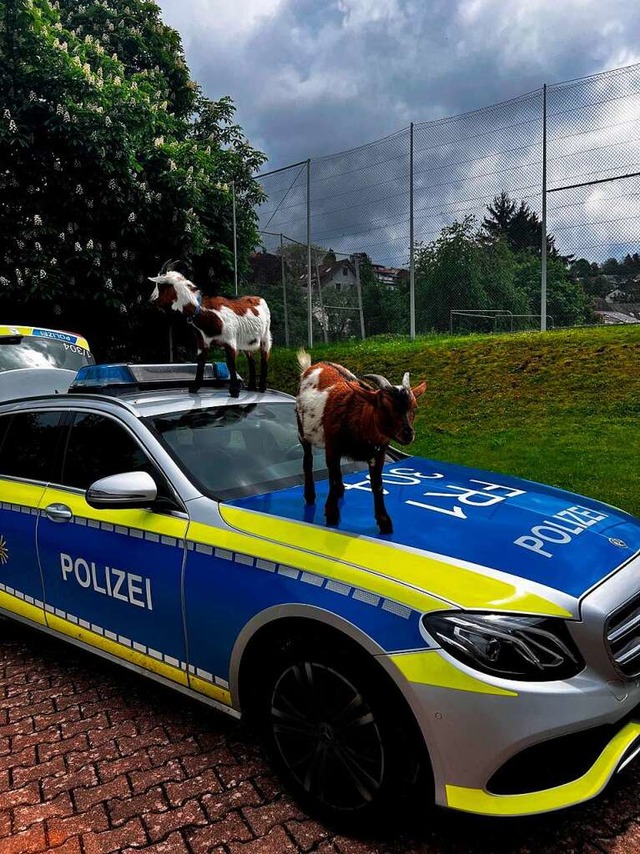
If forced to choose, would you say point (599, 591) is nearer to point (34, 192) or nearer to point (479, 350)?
point (479, 350)

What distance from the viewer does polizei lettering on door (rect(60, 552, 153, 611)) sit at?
2.71m

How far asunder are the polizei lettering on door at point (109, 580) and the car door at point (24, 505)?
33cm

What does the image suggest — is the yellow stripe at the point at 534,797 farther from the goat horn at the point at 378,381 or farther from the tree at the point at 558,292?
the tree at the point at 558,292

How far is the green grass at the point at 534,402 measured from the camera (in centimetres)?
627

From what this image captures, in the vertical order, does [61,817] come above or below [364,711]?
below

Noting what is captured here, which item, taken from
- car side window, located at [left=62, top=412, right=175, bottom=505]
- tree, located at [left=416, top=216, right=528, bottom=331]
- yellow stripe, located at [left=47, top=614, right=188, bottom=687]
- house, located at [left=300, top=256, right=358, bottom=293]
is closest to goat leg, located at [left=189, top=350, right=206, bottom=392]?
car side window, located at [left=62, top=412, right=175, bottom=505]

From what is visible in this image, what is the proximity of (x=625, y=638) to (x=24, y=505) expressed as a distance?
291cm

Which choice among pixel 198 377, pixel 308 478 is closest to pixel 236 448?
pixel 308 478

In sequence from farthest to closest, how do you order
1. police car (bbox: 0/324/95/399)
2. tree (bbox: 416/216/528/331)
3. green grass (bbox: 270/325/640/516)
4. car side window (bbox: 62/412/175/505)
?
tree (bbox: 416/216/528/331) → police car (bbox: 0/324/95/399) → green grass (bbox: 270/325/640/516) → car side window (bbox: 62/412/175/505)

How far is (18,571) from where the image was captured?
342 centimetres

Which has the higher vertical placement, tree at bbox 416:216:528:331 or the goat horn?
tree at bbox 416:216:528:331

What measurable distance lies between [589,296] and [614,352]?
1.91m

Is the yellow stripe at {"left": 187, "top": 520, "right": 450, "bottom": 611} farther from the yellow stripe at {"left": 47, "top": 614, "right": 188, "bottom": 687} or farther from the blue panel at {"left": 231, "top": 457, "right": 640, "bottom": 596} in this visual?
the yellow stripe at {"left": 47, "top": 614, "right": 188, "bottom": 687}

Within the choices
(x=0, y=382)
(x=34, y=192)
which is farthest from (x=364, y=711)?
(x=34, y=192)
